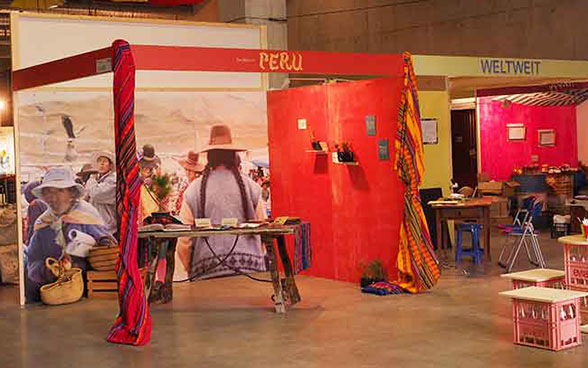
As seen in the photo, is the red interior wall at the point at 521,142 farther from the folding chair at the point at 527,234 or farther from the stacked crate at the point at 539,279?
the stacked crate at the point at 539,279

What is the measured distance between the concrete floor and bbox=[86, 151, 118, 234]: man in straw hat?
1.11 meters

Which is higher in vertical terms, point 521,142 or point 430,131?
point 430,131

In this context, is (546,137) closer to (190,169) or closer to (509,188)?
(509,188)

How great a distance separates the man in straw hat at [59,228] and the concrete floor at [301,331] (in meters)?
0.46

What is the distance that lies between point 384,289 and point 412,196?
3.31ft

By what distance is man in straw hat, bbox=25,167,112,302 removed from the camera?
1018 centimetres

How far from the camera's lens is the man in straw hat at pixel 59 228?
33.4 ft

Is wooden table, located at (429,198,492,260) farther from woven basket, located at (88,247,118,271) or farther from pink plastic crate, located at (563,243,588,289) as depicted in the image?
woven basket, located at (88,247,118,271)

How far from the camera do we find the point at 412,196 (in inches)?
Answer: 376

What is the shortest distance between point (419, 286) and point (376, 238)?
0.86m

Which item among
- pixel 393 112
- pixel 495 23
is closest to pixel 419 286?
pixel 393 112

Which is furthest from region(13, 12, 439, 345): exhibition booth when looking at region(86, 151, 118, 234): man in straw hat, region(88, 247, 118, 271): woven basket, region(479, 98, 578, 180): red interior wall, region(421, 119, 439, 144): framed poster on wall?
region(479, 98, 578, 180): red interior wall

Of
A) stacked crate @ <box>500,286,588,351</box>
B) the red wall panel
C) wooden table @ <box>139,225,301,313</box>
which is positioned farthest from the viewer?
the red wall panel

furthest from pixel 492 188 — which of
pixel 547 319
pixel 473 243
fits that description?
pixel 547 319
